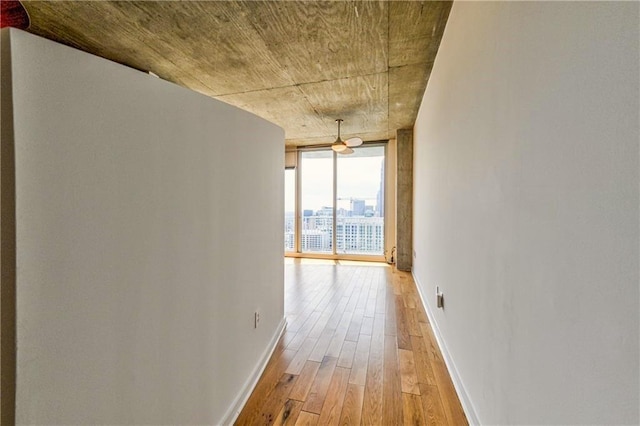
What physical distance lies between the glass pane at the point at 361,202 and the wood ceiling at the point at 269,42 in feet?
Answer: 7.94

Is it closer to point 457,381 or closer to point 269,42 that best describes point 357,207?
point 269,42

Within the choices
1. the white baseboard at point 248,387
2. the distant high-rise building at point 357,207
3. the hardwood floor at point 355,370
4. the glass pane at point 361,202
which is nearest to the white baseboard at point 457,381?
the hardwood floor at point 355,370

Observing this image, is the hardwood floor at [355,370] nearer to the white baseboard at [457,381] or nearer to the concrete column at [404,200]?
the white baseboard at [457,381]

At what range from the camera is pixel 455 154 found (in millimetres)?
1770

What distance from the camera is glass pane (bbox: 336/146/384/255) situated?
582 centimetres

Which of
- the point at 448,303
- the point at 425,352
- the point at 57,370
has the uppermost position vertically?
the point at 57,370

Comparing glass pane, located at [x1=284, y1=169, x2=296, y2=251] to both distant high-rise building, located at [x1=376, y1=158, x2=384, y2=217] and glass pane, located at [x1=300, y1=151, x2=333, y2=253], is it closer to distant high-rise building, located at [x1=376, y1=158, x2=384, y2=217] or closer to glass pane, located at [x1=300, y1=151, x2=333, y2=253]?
glass pane, located at [x1=300, y1=151, x2=333, y2=253]

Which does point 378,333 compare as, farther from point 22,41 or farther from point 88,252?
point 22,41

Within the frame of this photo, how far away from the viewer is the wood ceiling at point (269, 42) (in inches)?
72.3

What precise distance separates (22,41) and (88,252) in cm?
56

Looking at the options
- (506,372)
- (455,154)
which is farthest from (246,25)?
(506,372)

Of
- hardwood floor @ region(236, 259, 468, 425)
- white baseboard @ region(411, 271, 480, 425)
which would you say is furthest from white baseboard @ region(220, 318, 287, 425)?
white baseboard @ region(411, 271, 480, 425)

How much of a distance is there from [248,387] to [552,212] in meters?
1.83

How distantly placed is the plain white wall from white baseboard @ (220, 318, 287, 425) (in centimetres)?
5
